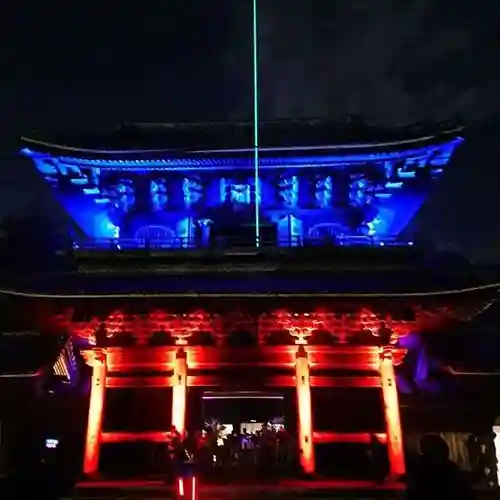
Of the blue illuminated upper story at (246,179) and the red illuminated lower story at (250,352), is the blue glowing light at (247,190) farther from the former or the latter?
the red illuminated lower story at (250,352)

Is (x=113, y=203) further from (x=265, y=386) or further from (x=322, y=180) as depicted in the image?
(x=265, y=386)

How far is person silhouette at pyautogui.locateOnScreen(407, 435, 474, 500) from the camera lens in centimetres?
462

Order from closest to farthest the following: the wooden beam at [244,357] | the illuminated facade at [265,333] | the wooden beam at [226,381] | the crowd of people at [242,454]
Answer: the crowd of people at [242,454], the illuminated facade at [265,333], the wooden beam at [226,381], the wooden beam at [244,357]

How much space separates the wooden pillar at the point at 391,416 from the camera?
11641 millimetres

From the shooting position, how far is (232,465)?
12.0 meters

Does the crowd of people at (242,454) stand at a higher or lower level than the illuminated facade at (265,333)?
lower

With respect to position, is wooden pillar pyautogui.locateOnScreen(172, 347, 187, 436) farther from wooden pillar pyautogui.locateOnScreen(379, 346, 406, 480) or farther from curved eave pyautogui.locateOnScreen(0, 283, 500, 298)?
wooden pillar pyautogui.locateOnScreen(379, 346, 406, 480)

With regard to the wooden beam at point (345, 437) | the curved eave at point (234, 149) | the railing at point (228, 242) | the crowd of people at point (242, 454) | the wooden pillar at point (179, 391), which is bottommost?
the crowd of people at point (242, 454)

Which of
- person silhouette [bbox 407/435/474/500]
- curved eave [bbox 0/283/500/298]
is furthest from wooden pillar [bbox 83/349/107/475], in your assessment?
person silhouette [bbox 407/435/474/500]

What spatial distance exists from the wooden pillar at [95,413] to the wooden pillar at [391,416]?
584 cm

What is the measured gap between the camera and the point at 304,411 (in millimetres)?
12133

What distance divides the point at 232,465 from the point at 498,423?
237 inches

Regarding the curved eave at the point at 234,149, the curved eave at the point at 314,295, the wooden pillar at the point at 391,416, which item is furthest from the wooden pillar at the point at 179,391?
the curved eave at the point at 234,149

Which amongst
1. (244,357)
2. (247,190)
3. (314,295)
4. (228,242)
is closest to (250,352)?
(244,357)
